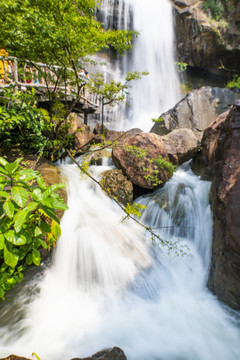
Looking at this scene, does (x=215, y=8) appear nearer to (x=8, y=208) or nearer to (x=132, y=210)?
(x=132, y=210)

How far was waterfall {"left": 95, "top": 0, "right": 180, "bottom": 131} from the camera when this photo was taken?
16.1m

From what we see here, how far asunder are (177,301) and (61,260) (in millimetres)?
2290

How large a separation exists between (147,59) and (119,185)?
56.5ft

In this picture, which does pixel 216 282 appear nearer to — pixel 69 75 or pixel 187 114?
pixel 69 75

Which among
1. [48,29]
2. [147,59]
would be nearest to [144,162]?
[48,29]

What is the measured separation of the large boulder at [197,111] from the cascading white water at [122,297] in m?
5.96

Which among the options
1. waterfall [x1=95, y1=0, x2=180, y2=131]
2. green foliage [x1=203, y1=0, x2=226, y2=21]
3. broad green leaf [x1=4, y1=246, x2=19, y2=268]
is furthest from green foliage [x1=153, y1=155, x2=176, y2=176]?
green foliage [x1=203, y1=0, x2=226, y2=21]

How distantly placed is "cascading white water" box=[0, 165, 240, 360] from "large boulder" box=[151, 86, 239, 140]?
5.96 metres

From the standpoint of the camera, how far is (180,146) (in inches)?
267

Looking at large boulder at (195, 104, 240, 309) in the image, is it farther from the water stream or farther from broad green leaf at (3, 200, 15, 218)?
broad green leaf at (3, 200, 15, 218)

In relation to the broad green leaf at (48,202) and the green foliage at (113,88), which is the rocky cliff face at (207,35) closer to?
the green foliage at (113,88)

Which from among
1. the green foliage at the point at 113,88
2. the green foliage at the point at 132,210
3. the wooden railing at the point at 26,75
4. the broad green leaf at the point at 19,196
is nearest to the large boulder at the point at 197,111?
the green foliage at the point at 113,88

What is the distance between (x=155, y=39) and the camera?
1764 cm

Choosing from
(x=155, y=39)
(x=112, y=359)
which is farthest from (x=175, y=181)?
(x=155, y=39)
